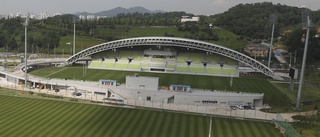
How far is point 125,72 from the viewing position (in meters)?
70.6

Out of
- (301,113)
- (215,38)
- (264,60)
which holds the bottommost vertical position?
(301,113)

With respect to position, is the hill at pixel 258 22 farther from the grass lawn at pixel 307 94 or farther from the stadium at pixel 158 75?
the grass lawn at pixel 307 94

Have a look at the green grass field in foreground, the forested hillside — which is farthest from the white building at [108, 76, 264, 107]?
the forested hillside

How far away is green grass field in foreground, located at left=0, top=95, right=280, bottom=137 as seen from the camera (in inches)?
1257

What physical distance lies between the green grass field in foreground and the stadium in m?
4.10

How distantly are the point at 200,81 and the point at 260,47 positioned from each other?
50.0m

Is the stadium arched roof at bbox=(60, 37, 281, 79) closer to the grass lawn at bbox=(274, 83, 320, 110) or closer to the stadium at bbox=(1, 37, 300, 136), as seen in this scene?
the stadium at bbox=(1, 37, 300, 136)

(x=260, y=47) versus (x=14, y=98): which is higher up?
(x=260, y=47)

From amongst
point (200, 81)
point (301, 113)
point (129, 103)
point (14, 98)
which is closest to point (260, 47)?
point (200, 81)

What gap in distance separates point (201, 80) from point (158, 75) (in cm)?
1071

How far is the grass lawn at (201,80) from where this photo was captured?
53300mm

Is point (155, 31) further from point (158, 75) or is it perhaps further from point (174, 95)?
point (174, 95)

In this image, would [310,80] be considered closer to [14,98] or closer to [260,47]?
[260,47]

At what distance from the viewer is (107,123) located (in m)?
34.9
